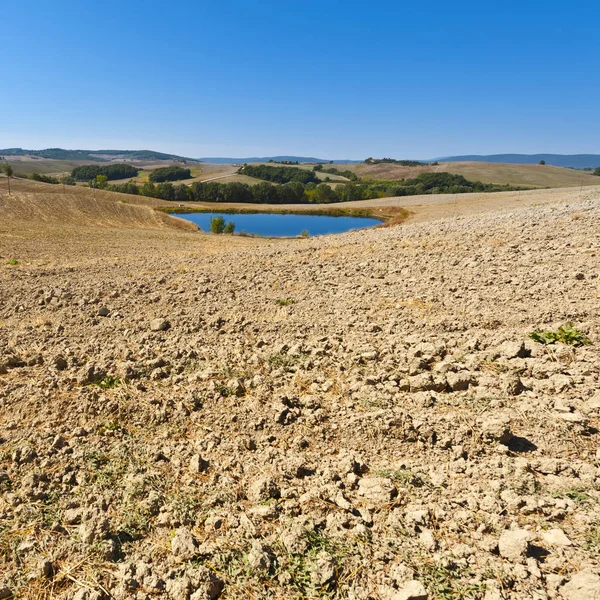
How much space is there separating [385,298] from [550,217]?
10444mm

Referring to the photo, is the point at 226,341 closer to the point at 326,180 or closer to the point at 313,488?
the point at 313,488

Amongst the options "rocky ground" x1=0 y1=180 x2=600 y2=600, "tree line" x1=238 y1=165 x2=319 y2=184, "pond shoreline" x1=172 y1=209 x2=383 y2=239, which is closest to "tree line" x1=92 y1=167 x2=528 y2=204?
"pond shoreline" x1=172 y1=209 x2=383 y2=239

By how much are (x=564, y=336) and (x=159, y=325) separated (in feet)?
21.0

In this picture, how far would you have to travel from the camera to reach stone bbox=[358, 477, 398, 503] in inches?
129

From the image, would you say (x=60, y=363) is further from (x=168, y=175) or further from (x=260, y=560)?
(x=168, y=175)

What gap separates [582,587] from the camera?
2346 mm

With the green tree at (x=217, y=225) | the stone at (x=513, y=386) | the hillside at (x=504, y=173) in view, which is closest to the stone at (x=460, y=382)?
the stone at (x=513, y=386)

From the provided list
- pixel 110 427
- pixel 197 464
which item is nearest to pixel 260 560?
pixel 197 464

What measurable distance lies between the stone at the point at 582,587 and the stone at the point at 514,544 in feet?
0.91

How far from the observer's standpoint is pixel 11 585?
109 inches

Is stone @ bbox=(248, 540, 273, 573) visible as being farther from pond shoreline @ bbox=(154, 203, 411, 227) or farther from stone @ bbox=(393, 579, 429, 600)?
pond shoreline @ bbox=(154, 203, 411, 227)

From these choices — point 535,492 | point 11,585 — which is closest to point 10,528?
point 11,585

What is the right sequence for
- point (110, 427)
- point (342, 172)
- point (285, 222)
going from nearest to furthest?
1. point (110, 427)
2. point (285, 222)
3. point (342, 172)

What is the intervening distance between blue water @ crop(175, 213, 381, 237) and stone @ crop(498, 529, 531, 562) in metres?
→ 71.3
